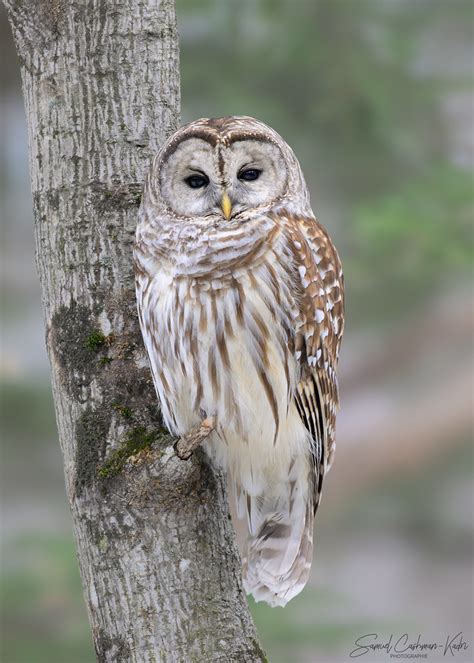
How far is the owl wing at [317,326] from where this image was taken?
7.15ft

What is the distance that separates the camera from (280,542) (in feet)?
8.03

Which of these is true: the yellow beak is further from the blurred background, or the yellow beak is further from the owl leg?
the blurred background

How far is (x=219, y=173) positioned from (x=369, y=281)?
4339 millimetres

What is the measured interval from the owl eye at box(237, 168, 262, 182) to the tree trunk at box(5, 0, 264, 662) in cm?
20

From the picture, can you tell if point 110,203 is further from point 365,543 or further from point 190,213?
point 365,543

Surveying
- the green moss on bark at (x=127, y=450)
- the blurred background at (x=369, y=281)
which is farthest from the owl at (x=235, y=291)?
the blurred background at (x=369, y=281)

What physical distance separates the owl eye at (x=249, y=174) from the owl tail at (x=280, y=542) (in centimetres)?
75

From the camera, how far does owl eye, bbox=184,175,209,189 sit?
218cm

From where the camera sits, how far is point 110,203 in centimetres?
210

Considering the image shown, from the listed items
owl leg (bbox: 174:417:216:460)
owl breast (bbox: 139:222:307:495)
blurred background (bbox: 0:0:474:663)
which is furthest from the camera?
blurred background (bbox: 0:0:474:663)

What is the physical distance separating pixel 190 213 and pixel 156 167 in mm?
133

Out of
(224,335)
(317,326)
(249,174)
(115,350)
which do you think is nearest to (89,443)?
(115,350)

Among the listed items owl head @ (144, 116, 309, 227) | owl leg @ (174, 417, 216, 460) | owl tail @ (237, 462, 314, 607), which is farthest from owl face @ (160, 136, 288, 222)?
owl tail @ (237, 462, 314, 607)

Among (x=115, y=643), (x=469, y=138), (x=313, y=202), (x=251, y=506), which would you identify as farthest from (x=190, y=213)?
(x=469, y=138)
